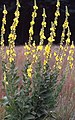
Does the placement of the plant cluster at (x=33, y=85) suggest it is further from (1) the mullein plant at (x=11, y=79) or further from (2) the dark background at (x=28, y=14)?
(2) the dark background at (x=28, y=14)

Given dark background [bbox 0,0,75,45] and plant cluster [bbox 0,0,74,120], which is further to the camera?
dark background [bbox 0,0,75,45]

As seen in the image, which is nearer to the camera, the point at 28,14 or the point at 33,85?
the point at 33,85

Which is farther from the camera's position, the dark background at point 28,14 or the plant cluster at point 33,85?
the dark background at point 28,14

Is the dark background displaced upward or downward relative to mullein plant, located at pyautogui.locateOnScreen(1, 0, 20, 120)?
upward

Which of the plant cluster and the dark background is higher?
the dark background

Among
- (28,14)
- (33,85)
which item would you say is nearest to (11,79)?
(33,85)

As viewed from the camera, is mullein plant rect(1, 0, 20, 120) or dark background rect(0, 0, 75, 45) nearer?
mullein plant rect(1, 0, 20, 120)

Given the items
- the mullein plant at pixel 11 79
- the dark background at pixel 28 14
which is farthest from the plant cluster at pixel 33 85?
the dark background at pixel 28 14

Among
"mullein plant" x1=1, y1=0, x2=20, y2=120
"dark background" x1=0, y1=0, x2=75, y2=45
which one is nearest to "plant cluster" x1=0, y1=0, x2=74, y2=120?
"mullein plant" x1=1, y1=0, x2=20, y2=120

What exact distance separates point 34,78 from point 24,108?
13.6 inches

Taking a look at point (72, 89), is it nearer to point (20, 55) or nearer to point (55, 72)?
point (55, 72)

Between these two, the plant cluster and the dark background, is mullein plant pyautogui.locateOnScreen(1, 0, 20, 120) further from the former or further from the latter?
the dark background

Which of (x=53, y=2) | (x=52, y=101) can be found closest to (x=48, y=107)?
(x=52, y=101)

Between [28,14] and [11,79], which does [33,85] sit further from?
[28,14]
